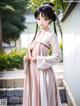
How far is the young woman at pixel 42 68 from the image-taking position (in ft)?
12.7

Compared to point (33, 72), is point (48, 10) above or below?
above

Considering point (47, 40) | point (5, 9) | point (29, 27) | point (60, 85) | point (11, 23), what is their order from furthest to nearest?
1. point (29, 27)
2. point (11, 23)
3. point (5, 9)
4. point (60, 85)
5. point (47, 40)

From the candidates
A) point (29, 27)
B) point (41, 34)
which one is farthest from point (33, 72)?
point (29, 27)

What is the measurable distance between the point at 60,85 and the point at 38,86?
4.16 m

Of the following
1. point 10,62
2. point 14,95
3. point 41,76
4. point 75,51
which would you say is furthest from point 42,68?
point 10,62

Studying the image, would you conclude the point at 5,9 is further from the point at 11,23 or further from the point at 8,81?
the point at 8,81

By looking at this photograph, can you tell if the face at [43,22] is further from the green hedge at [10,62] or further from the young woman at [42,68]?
the green hedge at [10,62]

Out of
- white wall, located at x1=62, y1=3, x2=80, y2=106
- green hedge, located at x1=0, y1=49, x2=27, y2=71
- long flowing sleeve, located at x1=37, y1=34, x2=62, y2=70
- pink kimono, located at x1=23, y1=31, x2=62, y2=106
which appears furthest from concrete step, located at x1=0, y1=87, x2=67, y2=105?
green hedge, located at x1=0, y1=49, x2=27, y2=71

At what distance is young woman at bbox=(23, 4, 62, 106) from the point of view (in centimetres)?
388

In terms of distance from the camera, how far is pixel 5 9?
840 inches

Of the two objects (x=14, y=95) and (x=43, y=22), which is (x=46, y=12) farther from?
(x=14, y=95)

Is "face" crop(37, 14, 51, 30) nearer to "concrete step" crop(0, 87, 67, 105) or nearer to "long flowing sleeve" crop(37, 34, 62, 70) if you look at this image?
→ "long flowing sleeve" crop(37, 34, 62, 70)

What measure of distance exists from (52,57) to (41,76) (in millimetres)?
245

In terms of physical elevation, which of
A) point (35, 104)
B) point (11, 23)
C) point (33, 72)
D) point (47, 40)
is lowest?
point (35, 104)
